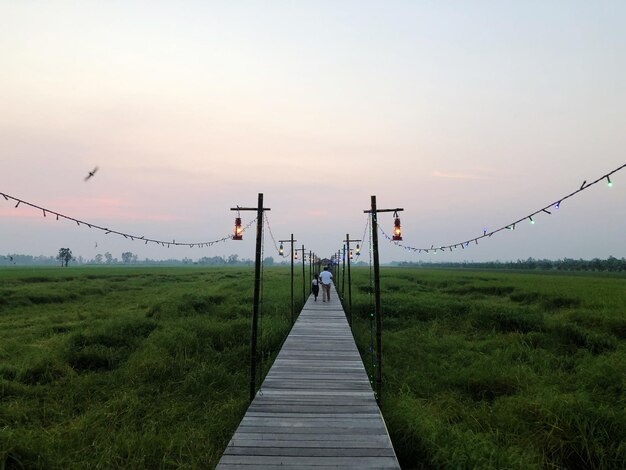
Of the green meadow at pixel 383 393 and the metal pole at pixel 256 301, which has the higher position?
the metal pole at pixel 256 301

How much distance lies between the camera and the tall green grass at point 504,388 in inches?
220

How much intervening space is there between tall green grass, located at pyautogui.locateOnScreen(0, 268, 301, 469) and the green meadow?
0.10 ft

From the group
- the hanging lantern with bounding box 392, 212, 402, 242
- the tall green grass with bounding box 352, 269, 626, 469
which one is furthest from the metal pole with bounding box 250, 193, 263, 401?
the hanging lantern with bounding box 392, 212, 402, 242

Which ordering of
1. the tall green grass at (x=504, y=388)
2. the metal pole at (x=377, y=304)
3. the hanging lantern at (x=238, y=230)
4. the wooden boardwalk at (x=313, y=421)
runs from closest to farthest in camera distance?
the wooden boardwalk at (x=313, y=421) → the tall green grass at (x=504, y=388) → the metal pole at (x=377, y=304) → the hanging lantern at (x=238, y=230)

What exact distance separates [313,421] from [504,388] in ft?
15.9

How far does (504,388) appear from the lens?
827 cm

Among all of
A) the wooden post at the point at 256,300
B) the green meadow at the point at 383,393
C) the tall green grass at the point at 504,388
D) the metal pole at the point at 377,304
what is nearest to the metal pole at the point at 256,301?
the wooden post at the point at 256,300

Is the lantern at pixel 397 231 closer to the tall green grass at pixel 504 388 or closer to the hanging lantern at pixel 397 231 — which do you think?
the hanging lantern at pixel 397 231

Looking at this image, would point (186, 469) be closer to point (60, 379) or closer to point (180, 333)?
point (60, 379)

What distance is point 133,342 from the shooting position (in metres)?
11.8

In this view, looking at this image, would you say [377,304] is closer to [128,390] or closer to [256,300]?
[256,300]

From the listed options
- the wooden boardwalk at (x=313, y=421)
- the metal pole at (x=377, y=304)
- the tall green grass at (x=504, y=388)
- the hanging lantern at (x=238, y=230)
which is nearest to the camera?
the wooden boardwalk at (x=313, y=421)

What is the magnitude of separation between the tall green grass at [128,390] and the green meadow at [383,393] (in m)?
0.03

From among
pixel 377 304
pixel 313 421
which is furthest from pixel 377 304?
pixel 313 421
